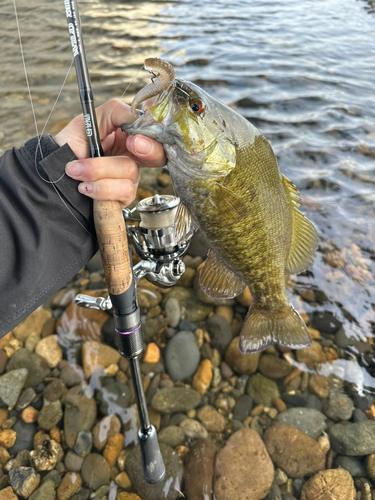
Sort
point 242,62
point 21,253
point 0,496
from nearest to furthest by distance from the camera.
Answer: point 21,253, point 0,496, point 242,62

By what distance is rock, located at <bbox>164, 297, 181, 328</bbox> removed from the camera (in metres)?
3.44

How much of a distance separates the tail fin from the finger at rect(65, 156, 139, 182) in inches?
47.1

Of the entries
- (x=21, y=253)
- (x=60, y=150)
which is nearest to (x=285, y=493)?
(x=21, y=253)

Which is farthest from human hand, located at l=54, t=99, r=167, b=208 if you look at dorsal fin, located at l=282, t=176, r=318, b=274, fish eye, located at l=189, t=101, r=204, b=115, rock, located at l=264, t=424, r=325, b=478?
rock, located at l=264, t=424, r=325, b=478

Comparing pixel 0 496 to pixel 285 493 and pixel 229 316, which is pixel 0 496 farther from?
pixel 229 316

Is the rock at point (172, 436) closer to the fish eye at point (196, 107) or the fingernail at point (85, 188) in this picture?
the fingernail at point (85, 188)

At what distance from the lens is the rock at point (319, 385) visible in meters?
2.99

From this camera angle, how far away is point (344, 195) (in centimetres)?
470

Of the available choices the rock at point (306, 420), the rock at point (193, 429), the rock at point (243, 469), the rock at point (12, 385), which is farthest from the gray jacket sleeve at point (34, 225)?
the rock at point (306, 420)

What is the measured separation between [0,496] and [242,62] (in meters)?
8.39

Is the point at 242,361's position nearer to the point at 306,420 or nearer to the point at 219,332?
the point at 219,332

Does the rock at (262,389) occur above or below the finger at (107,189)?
below

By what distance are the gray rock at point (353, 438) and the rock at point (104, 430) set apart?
164cm

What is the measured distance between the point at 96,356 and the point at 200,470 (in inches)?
48.0
